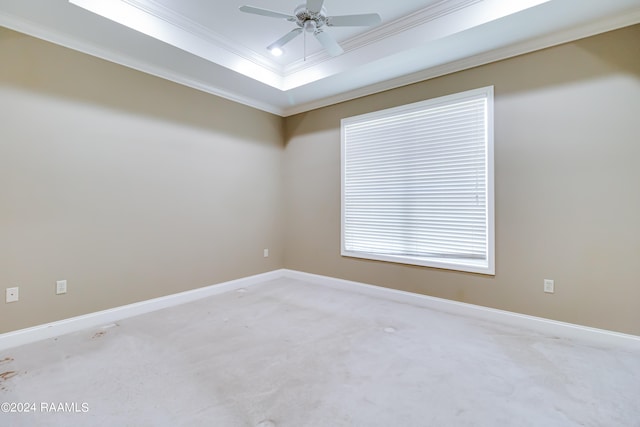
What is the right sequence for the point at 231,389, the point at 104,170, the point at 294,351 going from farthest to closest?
the point at 104,170 → the point at 294,351 → the point at 231,389

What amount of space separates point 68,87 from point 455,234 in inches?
165

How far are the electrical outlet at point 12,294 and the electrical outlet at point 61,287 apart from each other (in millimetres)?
249

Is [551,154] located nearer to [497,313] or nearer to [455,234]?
[455,234]

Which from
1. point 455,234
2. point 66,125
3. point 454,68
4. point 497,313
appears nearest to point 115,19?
point 66,125

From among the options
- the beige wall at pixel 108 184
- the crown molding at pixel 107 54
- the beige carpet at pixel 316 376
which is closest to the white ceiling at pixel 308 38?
the crown molding at pixel 107 54

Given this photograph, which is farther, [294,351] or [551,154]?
[551,154]

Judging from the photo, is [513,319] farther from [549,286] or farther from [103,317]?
[103,317]

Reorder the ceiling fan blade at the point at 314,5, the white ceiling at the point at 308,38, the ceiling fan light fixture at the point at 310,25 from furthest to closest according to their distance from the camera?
the white ceiling at the point at 308,38
the ceiling fan light fixture at the point at 310,25
the ceiling fan blade at the point at 314,5

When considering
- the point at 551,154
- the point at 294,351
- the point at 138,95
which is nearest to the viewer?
the point at 294,351

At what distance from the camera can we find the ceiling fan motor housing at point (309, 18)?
2166mm

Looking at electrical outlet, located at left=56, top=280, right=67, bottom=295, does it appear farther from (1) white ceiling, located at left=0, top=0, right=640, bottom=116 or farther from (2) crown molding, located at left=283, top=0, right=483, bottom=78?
(2) crown molding, located at left=283, top=0, right=483, bottom=78

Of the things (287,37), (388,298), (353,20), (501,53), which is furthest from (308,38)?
(388,298)

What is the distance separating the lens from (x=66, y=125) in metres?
2.68

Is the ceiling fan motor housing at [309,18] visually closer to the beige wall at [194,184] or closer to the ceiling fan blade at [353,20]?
A: the ceiling fan blade at [353,20]
